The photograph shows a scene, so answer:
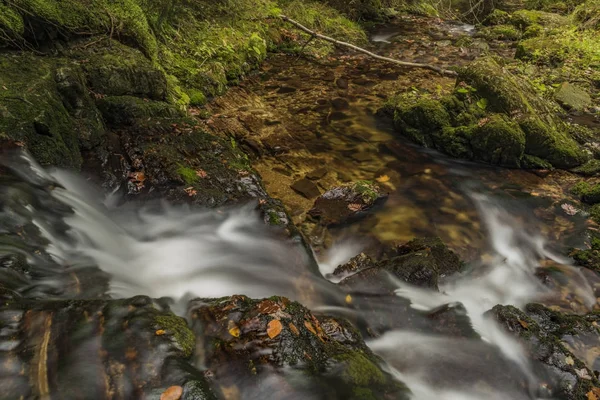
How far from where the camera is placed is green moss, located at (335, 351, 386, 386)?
289cm

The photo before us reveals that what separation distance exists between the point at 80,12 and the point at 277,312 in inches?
240

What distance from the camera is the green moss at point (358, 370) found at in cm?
289

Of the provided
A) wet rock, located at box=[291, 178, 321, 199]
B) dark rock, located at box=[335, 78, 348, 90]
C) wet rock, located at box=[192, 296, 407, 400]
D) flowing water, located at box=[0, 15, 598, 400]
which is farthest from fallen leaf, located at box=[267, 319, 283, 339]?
dark rock, located at box=[335, 78, 348, 90]

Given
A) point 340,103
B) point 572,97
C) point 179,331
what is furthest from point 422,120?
point 179,331

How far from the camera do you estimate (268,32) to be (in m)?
13.0

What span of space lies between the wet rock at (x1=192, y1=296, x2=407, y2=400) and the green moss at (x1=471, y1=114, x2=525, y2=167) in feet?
19.5

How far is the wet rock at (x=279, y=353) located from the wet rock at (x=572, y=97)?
10.0m

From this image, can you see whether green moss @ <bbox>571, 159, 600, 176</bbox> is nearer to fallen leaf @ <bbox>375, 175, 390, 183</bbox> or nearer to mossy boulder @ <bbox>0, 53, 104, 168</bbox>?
fallen leaf @ <bbox>375, 175, 390, 183</bbox>

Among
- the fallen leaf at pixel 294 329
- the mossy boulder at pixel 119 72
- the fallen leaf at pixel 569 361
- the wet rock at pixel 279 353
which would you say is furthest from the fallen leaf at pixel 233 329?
the mossy boulder at pixel 119 72

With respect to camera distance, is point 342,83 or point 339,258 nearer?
point 339,258

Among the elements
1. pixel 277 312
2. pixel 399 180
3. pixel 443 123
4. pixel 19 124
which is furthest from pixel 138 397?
pixel 443 123

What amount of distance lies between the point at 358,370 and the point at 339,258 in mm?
2537

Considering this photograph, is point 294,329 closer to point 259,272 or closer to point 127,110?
point 259,272

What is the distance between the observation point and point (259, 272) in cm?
473
